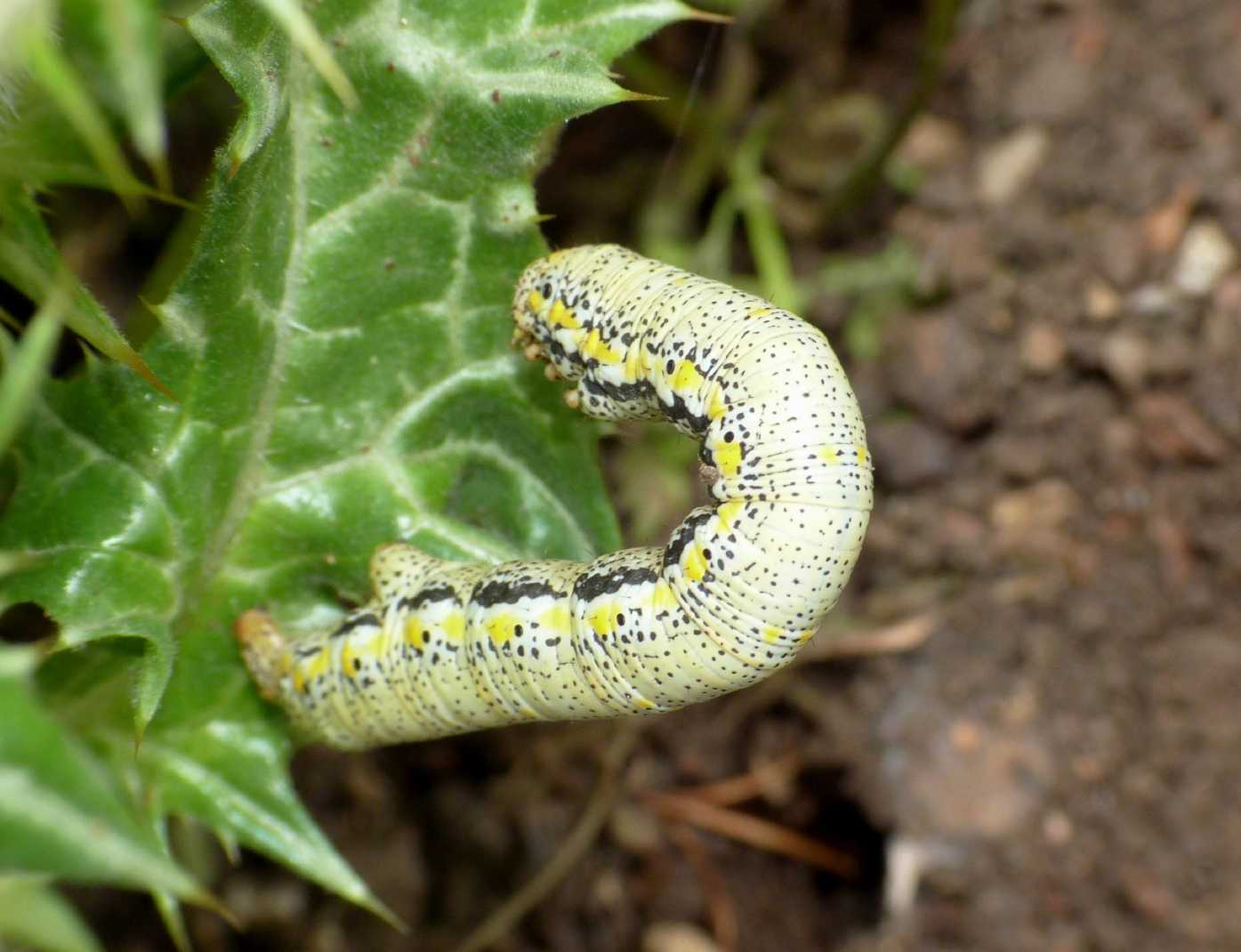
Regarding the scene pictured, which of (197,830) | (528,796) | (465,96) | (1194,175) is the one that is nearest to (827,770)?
(528,796)

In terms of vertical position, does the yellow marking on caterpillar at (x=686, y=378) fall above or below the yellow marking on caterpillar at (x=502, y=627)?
above

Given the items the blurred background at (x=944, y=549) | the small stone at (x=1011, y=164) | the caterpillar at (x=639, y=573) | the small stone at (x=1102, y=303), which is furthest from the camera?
the small stone at (x=1011, y=164)

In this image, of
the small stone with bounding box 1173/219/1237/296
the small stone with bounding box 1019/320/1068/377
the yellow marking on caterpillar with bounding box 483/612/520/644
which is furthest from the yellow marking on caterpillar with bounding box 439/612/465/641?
the small stone with bounding box 1173/219/1237/296

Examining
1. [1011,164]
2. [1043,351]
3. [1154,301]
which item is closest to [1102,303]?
A: [1154,301]

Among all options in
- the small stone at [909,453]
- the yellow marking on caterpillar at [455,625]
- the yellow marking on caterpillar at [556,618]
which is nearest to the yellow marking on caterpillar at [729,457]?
the yellow marking on caterpillar at [556,618]

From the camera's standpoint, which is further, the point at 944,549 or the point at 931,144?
the point at 931,144

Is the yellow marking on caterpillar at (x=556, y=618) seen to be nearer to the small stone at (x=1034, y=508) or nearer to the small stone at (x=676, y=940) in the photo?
the small stone at (x=676, y=940)

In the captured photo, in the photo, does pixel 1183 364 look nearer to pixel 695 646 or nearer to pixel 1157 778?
pixel 1157 778

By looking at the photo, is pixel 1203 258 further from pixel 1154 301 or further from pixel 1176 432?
pixel 1176 432
